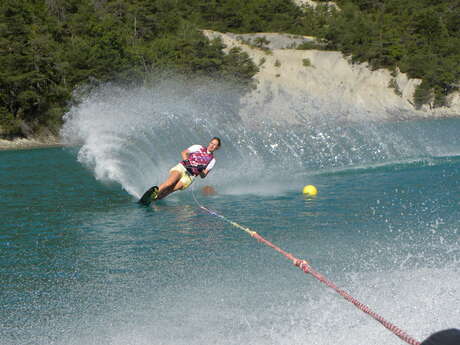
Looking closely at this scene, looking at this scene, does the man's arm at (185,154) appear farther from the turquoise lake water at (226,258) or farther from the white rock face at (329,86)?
the white rock face at (329,86)

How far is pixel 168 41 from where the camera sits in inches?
1973

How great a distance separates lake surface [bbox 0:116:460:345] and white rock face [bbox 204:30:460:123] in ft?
126

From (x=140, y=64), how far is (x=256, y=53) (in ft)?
44.2

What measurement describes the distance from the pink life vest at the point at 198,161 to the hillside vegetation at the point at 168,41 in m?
31.5

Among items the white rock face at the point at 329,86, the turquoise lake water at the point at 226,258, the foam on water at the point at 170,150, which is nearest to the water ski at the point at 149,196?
the turquoise lake water at the point at 226,258

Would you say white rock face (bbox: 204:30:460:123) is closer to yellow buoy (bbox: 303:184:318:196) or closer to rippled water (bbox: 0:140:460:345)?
yellow buoy (bbox: 303:184:318:196)

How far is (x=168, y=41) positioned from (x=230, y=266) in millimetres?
46360

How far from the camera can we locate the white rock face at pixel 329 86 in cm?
4984

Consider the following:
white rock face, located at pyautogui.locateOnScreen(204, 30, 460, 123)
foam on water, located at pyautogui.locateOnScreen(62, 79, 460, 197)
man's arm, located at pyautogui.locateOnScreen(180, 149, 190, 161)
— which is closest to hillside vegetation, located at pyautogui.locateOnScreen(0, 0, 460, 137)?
white rock face, located at pyautogui.locateOnScreen(204, 30, 460, 123)

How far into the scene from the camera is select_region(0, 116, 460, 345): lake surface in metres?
4.44

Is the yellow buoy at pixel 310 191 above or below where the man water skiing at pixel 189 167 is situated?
below

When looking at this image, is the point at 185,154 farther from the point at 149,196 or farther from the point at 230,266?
the point at 230,266

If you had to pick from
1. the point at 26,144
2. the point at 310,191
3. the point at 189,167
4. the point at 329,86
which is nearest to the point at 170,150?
the point at 189,167

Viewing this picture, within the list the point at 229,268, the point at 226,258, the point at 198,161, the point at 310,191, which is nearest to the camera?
the point at 229,268
